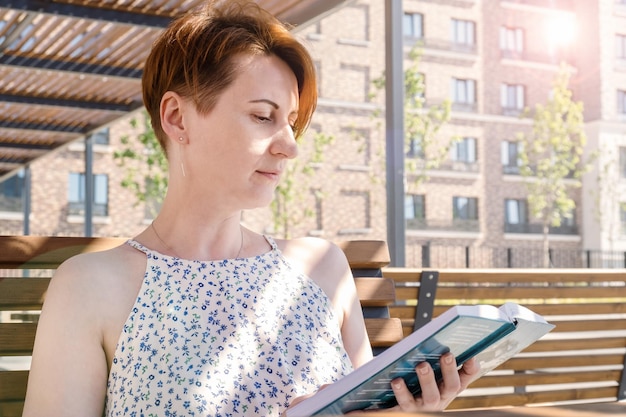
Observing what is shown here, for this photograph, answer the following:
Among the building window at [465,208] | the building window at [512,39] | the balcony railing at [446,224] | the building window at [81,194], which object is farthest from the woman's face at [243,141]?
the building window at [512,39]

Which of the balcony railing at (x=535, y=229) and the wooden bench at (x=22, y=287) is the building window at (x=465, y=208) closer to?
the balcony railing at (x=535, y=229)

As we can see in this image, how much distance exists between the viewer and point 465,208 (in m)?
31.4

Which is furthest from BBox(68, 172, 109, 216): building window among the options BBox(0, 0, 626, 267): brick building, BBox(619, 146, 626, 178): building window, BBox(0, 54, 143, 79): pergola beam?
BBox(619, 146, 626, 178): building window

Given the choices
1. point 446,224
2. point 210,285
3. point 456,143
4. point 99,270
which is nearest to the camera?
point 99,270

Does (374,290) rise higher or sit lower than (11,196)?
lower

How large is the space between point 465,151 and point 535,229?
4.03 metres

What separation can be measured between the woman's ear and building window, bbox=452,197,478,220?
30.0 meters

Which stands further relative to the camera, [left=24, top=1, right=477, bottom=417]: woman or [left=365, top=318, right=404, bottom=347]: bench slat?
[left=365, top=318, right=404, bottom=347]: bench slat

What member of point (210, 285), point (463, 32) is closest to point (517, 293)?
point (210, 285)

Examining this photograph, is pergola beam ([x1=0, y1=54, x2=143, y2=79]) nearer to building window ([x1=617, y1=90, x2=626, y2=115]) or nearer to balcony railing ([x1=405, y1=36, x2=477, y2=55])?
balcony railing ([x1=405, y1=36, x2=477, y2=55])

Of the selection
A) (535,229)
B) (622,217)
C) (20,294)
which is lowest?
(20,294)

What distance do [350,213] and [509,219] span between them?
6.94 metres

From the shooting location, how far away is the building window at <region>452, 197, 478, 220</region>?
31203 mm

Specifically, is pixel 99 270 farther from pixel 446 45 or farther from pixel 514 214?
pixel 514 214
